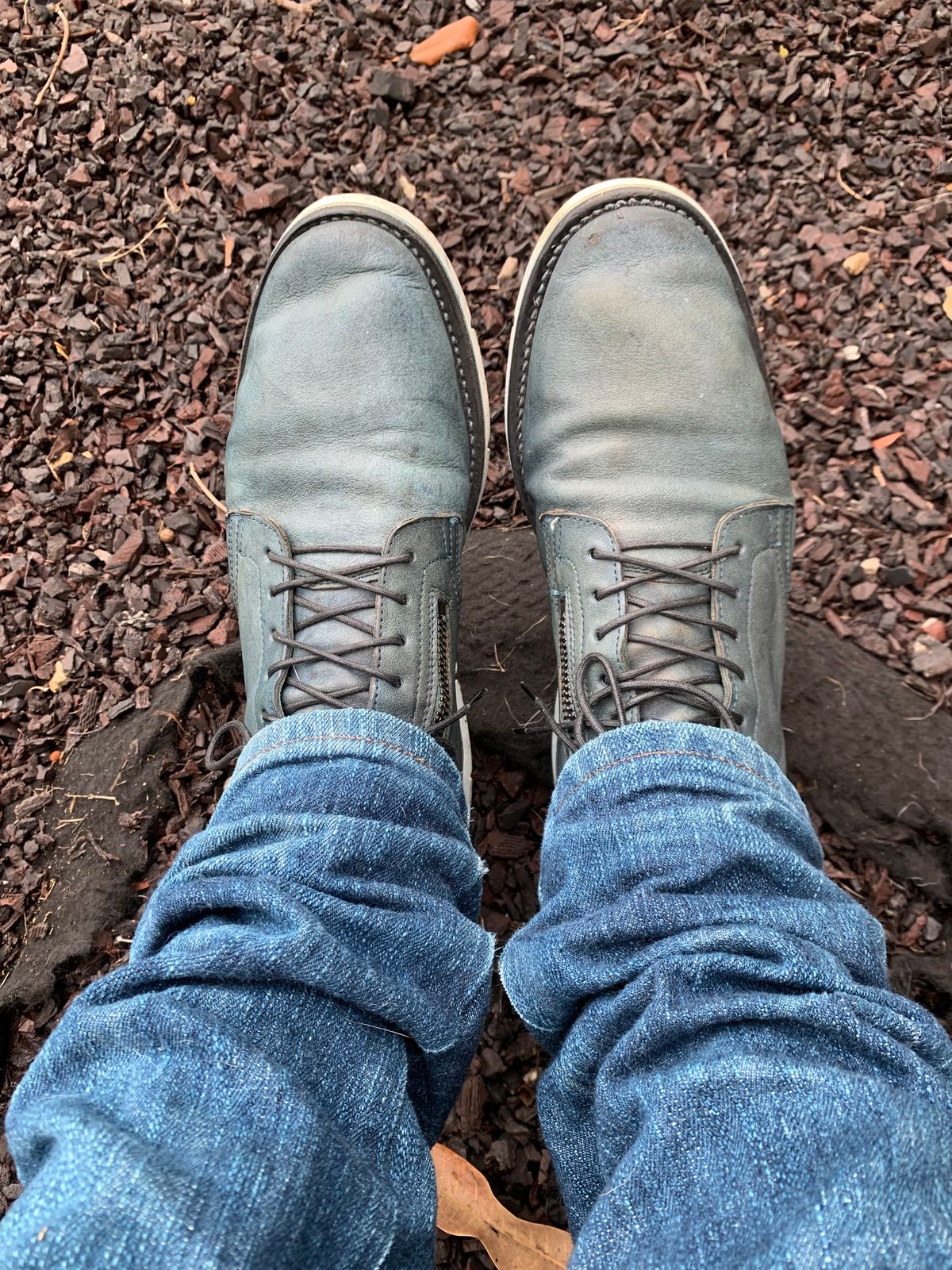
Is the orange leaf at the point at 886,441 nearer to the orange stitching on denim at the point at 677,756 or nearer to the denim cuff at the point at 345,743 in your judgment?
the orange stitching on denim at the point at 677,756

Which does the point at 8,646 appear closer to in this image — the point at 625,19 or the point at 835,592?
the point at 835,592

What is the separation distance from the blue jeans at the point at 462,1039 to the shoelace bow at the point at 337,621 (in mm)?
170

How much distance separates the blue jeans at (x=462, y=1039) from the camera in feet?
2.22

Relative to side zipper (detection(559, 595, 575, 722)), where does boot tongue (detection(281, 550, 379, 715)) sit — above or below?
above

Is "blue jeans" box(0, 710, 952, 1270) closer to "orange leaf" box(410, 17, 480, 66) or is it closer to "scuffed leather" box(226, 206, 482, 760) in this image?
"scuffed leather" box(226, 206, 482, 760)

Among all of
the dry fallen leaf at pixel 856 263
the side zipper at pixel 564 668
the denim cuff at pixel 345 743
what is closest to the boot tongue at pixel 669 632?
the side zipper at pixel 564 668

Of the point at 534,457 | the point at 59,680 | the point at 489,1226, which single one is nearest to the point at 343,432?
the point at 534,457

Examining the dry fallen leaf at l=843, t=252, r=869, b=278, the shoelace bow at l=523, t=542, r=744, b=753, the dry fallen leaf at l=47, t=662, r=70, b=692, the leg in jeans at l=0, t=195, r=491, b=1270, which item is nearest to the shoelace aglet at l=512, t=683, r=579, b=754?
the shoelace bow at l=523, t=542, r=744, b=753

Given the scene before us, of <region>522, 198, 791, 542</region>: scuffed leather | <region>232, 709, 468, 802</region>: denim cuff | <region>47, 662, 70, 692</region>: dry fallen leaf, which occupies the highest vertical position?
<region>522, 198, 791, 542</region>: scuffed leather

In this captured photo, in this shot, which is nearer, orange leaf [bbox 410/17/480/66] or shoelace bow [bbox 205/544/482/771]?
shoelace bow [bbox 205/544/482/771]

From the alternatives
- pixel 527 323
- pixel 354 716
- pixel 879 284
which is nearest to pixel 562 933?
pixel 354 716

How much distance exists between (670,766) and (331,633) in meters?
0.59

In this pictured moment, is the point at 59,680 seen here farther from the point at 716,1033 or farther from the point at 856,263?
the point at 856,263

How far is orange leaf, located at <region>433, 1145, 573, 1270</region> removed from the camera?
129cm
